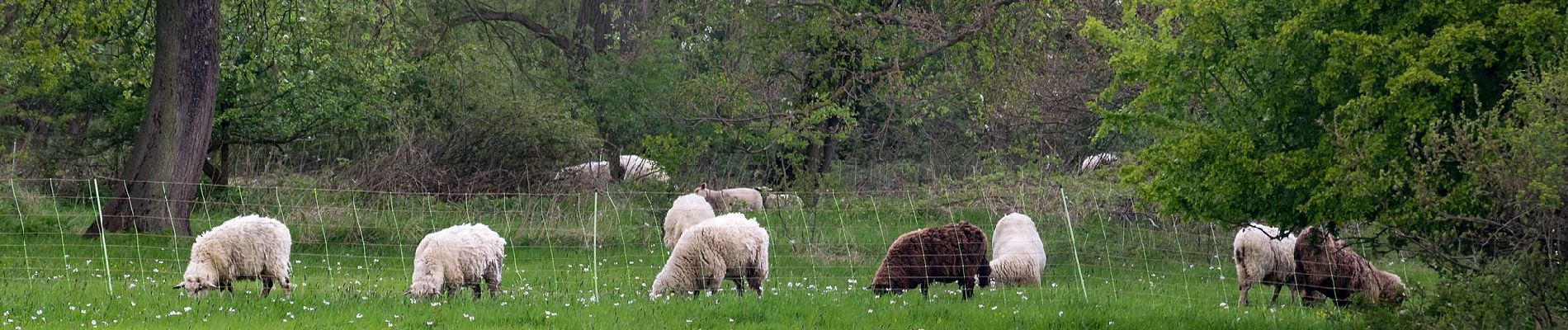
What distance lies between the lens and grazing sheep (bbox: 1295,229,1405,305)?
14.0m

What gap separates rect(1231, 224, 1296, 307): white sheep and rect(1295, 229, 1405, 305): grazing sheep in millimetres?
281

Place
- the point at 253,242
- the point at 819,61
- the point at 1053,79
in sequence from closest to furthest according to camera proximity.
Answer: the point at 253,242 → the point at 1053,79 → the point at 819,61

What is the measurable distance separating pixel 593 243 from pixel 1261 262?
706 cm

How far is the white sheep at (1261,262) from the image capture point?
1457 cm

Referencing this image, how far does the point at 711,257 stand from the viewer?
43.2ft

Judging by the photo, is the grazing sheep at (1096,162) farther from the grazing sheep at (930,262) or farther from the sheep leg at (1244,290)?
the grazing sheep at (930,262)

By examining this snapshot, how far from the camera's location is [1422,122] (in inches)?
379

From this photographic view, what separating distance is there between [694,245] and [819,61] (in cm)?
1202

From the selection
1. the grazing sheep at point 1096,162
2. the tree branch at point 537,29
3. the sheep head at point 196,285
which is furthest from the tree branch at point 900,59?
the sheep head at point 196,285

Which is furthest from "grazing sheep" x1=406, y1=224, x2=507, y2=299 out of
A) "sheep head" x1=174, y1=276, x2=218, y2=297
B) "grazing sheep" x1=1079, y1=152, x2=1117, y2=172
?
"grazing sheep" x1=1079, y1=152, x2=1117, y2=172

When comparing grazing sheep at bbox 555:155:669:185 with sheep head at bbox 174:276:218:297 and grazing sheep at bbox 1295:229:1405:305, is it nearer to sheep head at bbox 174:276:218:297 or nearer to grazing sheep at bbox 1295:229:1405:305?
sheep head at bbox 174:276:218:297

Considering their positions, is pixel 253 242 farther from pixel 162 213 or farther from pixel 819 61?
pixel 819 61

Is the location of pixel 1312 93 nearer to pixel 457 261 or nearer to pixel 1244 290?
pixel 1244 290

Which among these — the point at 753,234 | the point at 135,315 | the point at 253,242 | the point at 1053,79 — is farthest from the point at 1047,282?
the point at 135,315
